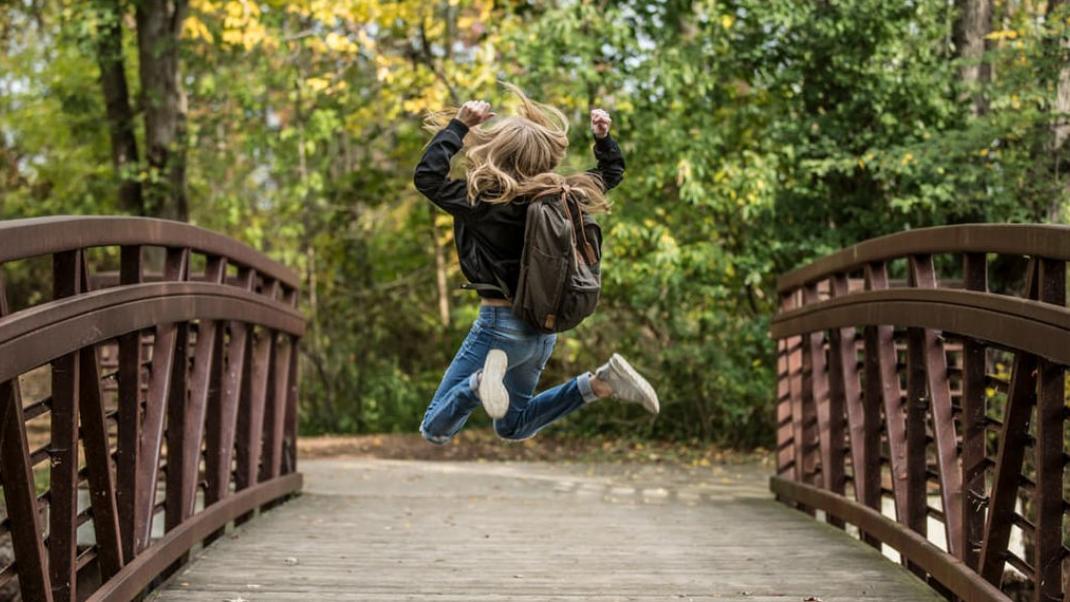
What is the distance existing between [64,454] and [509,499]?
17.7ft

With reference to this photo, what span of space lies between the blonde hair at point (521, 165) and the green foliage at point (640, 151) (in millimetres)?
5965

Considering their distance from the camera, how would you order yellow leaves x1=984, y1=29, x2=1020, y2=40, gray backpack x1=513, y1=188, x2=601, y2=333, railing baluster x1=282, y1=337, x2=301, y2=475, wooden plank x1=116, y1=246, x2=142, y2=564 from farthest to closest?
yellow leaves x1=984, y1=29, x2=1020, y2=40
railing baluster x1=282, y1=337, x2=301, y2=475
gray backpack x1=513, y1=188, x2=601, y2=333
wooden plank x1=116, y1=246, x2=142, y2=564

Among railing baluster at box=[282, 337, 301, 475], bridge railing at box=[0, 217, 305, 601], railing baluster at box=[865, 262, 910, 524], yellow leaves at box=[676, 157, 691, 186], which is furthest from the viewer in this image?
yellow leaves at box=[676, 157, 691, 186]

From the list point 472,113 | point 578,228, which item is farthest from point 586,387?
point 472,113

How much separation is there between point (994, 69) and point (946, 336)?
7.10m

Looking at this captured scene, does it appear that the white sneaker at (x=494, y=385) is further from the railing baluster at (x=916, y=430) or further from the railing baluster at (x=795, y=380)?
the railing baluster at (x=795, y=380)

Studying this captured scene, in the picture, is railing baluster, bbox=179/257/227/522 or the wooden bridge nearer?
the wooden bridge

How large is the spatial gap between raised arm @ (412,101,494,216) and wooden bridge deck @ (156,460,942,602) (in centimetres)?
155

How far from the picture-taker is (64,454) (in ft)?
13.6

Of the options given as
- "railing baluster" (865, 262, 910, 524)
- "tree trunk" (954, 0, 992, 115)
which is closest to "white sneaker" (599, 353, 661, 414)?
"railing baluster" (865, 262, 910, 524)

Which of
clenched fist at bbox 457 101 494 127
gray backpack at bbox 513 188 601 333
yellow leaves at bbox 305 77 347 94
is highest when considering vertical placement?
yellow leaves at bbox 305 77 347 94

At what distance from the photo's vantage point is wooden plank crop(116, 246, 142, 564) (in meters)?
4.94

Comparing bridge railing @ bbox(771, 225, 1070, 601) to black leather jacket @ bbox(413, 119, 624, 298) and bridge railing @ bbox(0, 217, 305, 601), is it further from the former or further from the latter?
bridge railing @ bbox(0, 217, 305, 601)

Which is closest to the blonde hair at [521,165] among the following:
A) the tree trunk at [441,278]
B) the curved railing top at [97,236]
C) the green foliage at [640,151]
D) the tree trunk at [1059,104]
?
the curved railing top at [97,236]
